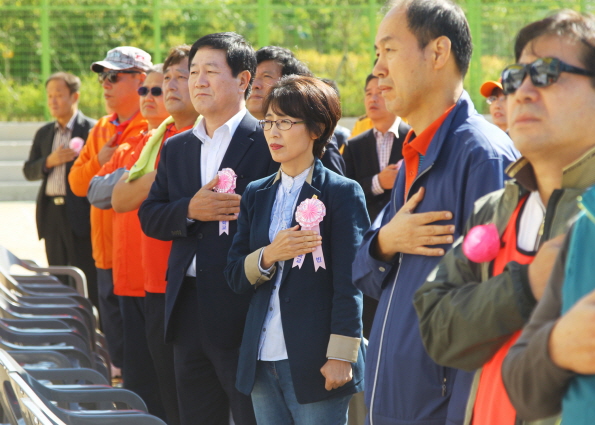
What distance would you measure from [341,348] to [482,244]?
1196 mm

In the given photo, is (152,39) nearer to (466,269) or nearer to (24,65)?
(24,65)

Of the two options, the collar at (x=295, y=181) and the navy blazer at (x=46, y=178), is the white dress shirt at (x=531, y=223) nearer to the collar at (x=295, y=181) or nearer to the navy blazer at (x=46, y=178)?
the collar at (x=295, y=181)

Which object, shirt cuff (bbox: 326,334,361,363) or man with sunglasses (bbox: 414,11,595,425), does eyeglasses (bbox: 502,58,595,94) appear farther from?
shirt cuff (bbox: 326,334,361,363)

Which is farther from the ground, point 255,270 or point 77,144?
point 255,270

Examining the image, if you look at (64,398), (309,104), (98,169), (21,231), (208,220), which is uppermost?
(309,104)

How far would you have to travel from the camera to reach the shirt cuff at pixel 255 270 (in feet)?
9.18

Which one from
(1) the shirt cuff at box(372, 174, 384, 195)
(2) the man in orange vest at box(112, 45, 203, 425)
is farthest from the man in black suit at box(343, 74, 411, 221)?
(2) the man in orange vest at box(112, 45, 203, 425)

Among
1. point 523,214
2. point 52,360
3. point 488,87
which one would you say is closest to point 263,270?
point 523,214

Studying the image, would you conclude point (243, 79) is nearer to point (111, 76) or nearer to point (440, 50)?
point (440, 50)

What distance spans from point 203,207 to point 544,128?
6.40 ft

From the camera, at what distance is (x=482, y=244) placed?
1.63 m

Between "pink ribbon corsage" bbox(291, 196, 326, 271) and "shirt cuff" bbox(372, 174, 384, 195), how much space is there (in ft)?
7.72

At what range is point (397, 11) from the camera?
2.28 metres

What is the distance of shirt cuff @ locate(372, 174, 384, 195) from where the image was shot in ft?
16.9
